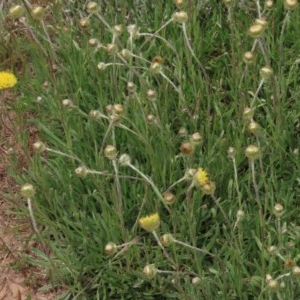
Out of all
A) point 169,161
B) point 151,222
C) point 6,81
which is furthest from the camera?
point 6,81

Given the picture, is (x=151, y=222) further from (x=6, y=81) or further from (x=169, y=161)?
(x=6, y=81)

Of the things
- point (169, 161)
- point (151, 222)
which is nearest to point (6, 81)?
point (169, 161)

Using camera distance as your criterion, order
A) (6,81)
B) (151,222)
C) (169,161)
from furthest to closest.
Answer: (6,81), (169,161), (151,222)

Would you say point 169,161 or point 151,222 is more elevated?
point 151,222

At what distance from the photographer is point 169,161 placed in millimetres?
2381

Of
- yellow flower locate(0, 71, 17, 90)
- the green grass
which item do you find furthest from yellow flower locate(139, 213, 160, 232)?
yellow flower locate(0, 71, 17, 90)

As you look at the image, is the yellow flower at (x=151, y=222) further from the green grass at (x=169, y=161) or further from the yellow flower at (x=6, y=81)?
the yellow flower at (x=6, y=81)

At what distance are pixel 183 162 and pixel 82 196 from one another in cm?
35

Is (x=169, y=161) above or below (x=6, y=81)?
below

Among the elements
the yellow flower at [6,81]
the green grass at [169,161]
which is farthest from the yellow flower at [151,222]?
the yellow flower at [6,81]

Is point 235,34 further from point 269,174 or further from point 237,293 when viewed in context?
point 237,293

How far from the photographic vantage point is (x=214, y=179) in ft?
7.79

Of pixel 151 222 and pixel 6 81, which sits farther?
pixel 6 81

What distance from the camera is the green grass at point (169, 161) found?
2.18 m
